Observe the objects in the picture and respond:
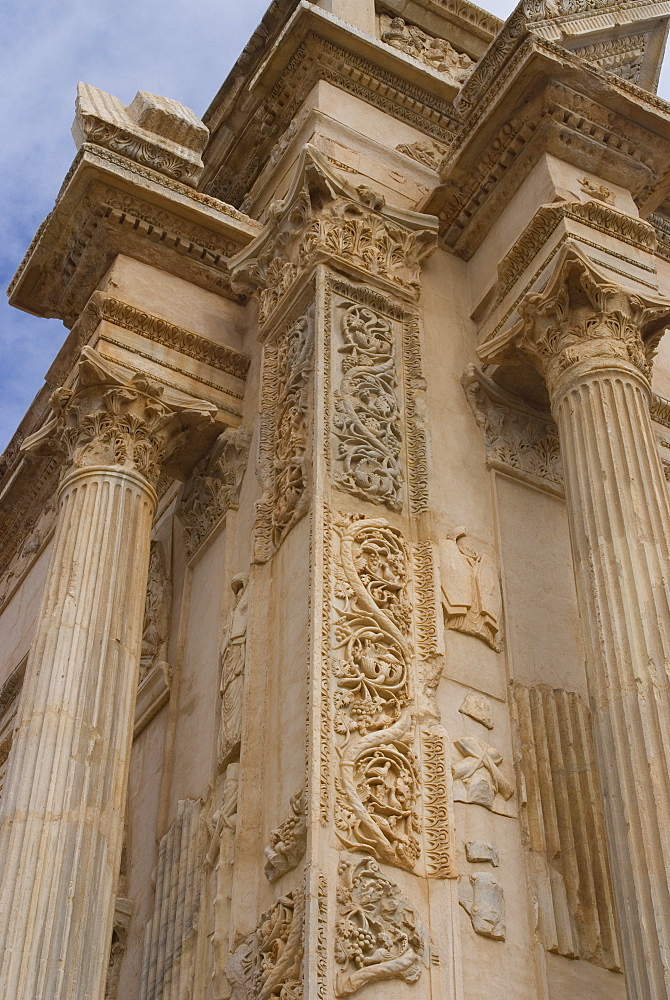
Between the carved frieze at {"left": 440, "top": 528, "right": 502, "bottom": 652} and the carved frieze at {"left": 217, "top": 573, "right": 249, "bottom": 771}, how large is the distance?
70.2 inches

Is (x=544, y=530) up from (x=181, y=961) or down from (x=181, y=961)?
up

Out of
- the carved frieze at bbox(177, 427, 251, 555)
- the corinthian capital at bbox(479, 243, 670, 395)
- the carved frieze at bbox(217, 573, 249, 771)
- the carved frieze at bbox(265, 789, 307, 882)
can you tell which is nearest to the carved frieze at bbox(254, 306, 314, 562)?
the carved frieze at bbox(217, 573, 249, 771)

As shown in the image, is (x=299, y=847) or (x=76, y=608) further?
(x=76, y=608)

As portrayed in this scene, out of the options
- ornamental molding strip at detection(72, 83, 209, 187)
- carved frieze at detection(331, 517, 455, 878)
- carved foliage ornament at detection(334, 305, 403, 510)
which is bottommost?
carved frieze at detection(331, 517, 455, 878)

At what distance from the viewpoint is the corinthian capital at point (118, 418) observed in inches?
522

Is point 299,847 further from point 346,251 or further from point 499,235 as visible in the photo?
point 499,235

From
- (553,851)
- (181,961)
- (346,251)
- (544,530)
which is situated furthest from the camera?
(346,251)

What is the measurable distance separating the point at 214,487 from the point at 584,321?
4.28 metres

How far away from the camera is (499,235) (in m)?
14.3

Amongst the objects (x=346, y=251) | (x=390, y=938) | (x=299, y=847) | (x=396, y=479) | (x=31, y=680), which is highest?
(x=346, y=251)

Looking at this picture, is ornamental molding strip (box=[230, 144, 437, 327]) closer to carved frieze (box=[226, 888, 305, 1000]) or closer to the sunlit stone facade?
the sunlit stone facade

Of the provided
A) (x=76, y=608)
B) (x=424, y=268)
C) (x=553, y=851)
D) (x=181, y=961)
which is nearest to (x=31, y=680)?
(x=76, y=608)

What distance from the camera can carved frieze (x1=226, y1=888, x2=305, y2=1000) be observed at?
29.4ft

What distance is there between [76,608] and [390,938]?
4.33 metres
